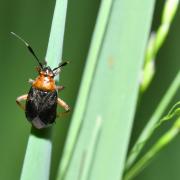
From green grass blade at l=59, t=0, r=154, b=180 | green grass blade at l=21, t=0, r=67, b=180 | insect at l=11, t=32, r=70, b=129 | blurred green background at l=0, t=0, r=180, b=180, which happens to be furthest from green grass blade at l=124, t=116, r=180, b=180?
blurred green background at l=0, t=0, r=180, b=180

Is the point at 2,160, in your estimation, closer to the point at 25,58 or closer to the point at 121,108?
the point at 25,58

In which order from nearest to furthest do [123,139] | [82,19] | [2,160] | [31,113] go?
[123,139] < [31,113] < [2,160] < [82,19]

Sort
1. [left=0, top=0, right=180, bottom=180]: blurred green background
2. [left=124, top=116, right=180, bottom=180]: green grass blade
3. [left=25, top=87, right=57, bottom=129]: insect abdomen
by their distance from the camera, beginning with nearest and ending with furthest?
1. [left=124, top=116, right=180, bottom=180]: green grass blade
2. [left=25, top=87, right=57, bottom=129]: insect abdomen
3. [left=0, top=0, right=180, bottom=180]: blurred green background

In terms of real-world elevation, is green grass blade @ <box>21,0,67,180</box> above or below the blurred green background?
above

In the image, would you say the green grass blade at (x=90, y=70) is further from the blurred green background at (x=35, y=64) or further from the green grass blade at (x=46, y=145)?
the blurred green background at (x=35, y=64)

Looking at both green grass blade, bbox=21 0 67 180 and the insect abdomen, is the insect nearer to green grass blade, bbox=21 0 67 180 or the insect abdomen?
the insect abdomen

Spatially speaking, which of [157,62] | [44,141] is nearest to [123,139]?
[44,141]

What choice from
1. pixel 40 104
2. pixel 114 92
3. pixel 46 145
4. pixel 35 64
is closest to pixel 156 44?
pixel 114 92

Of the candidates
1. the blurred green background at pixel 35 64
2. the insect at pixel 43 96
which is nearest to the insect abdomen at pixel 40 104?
the insect at pixel 43 96
